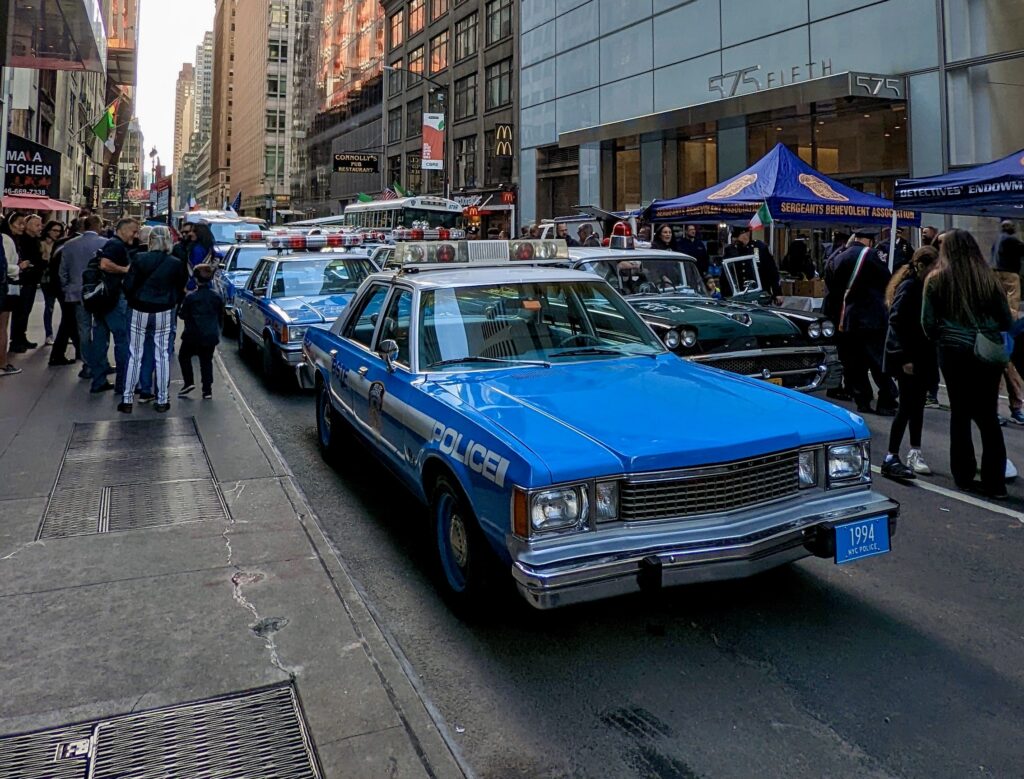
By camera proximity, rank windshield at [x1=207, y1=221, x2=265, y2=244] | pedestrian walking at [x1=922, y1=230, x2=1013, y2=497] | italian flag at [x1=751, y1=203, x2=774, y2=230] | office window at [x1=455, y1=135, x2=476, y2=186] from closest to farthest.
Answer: pedestrian walking at [x1=922, y1=230, x2=1013, y2=497] → italian flag at [x1=751, y1=203, x2=774, y2=230] → windshield at [x1=207, y1=221, x2=265, y2=244] → office window at [x1=455, y1=135, x2=476, y2=186]

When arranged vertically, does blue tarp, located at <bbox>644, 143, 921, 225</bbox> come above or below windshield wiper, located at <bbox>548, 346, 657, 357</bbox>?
above

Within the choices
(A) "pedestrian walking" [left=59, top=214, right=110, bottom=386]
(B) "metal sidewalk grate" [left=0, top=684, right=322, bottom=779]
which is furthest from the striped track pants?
(B) "metal sidewalk grate" [left=0, top=684, right=322, bottom=779]

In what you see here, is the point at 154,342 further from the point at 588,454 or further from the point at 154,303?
the point at 588,454

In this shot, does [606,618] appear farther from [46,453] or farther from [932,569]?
[46,453]

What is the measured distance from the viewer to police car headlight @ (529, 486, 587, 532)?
337 cm

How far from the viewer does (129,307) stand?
29.7ft

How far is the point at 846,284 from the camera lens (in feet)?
32.1

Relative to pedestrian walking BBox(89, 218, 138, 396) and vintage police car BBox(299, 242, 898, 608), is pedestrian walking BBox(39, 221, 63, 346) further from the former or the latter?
vintage police car BBox(299, 242, 898, 608)

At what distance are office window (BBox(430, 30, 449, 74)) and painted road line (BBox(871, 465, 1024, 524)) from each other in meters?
52.9

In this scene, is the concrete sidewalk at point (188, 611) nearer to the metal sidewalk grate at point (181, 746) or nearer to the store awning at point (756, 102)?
the metal sidewalk grate at point (181, 746)

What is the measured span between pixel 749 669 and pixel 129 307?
7.81m

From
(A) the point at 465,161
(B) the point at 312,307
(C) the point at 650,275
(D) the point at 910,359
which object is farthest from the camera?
(A) the point at 465,161

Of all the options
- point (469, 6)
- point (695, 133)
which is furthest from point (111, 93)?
point (695, 133)

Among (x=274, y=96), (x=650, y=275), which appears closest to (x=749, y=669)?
(x=650, y=275)
